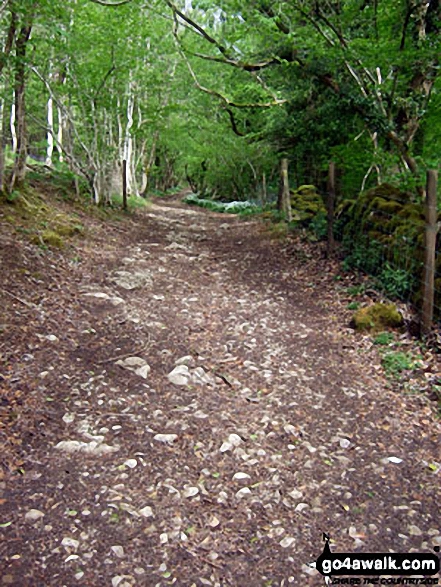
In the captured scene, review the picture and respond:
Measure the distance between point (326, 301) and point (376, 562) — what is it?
445cm

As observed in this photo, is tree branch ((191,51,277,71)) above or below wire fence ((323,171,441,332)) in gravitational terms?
above

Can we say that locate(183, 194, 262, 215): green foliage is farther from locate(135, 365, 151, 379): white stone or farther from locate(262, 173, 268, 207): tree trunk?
locate(135, 365, 151, 379): white stone

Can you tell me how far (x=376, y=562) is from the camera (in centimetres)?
254

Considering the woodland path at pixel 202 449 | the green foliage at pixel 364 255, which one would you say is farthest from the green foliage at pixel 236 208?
the woodland path at pixel 202 449

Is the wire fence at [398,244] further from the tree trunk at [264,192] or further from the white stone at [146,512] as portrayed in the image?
the tree trunk at [264,192]

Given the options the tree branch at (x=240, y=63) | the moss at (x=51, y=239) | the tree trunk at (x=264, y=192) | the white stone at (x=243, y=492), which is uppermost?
the tree branch at (x=240, y=63)

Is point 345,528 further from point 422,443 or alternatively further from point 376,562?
point 422,443

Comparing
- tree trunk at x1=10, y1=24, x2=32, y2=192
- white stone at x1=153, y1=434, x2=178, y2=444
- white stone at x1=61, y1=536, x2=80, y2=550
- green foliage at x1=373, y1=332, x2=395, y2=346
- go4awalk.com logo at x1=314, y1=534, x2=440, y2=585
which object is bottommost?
go4awalk.com logo at x1=314, y1=534, x2=440, y2=585

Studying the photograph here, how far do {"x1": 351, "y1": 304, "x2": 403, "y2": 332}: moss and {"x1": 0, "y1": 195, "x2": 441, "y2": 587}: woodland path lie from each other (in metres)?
0.24

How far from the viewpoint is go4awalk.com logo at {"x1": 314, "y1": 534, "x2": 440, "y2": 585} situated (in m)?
2.40

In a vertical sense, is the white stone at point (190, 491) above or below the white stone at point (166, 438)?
below

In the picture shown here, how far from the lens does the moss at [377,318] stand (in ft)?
17.7

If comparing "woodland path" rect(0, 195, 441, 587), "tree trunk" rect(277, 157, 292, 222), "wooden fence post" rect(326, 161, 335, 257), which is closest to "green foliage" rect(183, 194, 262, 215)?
"tree trunk" rect(277, 157, 292, 222)

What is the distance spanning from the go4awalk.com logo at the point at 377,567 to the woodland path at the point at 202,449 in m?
0.06
